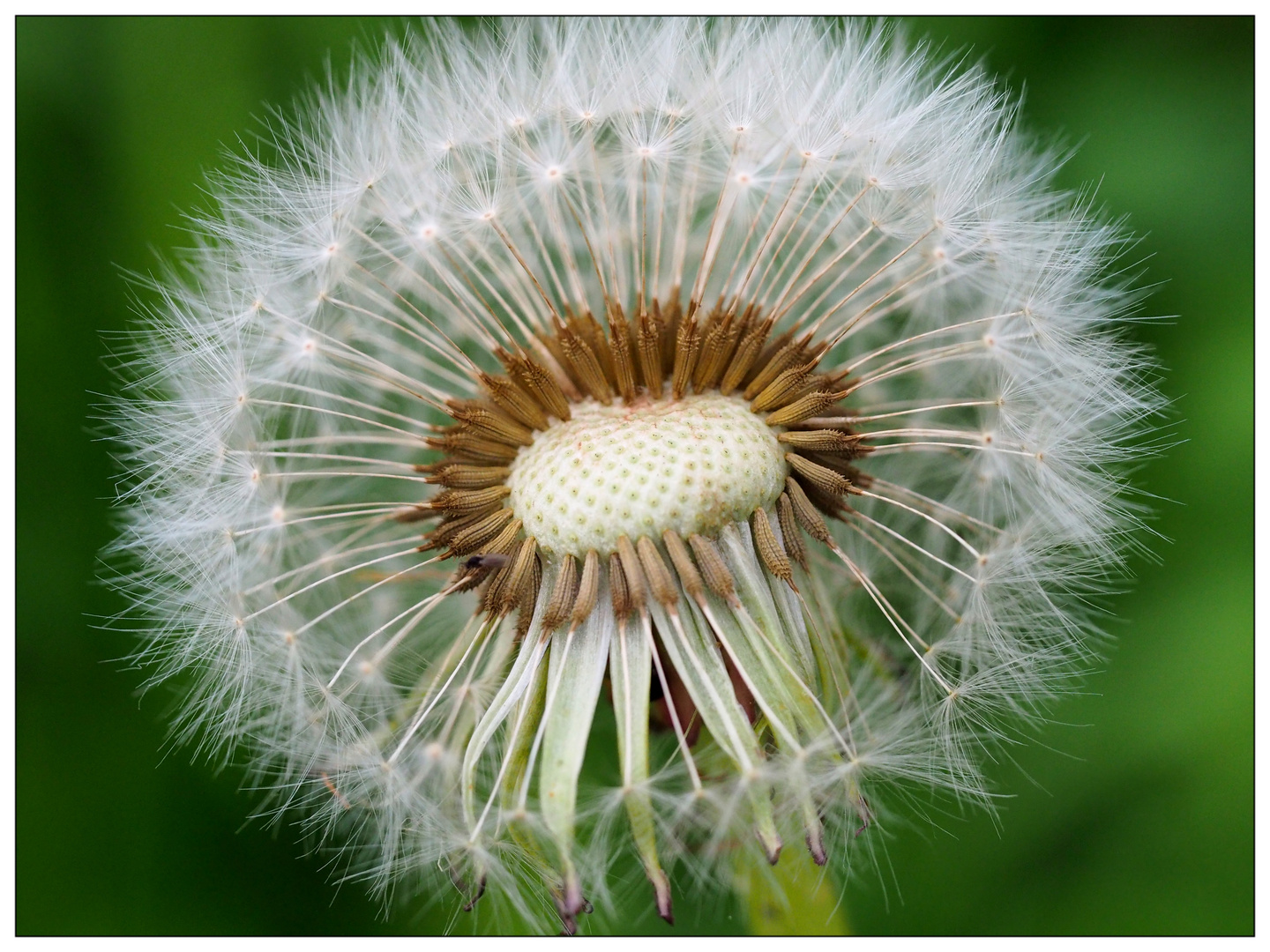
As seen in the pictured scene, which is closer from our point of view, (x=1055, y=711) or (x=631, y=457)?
(x=631, y=457)

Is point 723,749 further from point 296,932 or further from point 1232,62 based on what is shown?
point 1232,62

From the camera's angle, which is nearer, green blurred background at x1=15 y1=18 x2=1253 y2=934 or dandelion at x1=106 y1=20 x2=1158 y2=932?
dandelion at x1=106 y1=20 x2=1158 y2=932

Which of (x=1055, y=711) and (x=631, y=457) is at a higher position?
(x=631, y=457)

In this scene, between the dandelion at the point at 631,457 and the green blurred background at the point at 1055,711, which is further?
the green blurred background at the point at 1055,711

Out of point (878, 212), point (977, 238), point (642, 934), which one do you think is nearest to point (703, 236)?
point (878, 212)
